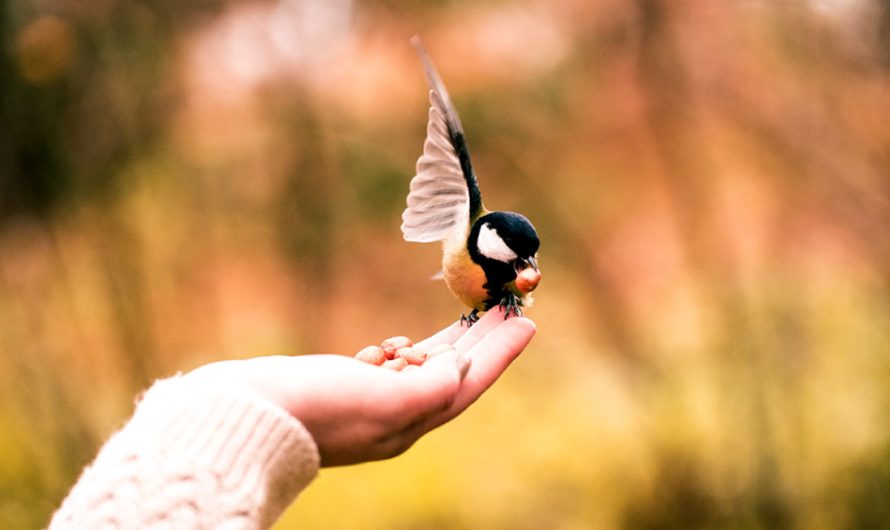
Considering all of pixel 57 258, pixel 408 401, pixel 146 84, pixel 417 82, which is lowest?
pixel 408 401

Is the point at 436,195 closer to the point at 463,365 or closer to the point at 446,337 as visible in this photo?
the point at 446,337

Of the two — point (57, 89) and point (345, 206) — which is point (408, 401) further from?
point (57, 89)

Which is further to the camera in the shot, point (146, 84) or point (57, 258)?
point (57, 258)

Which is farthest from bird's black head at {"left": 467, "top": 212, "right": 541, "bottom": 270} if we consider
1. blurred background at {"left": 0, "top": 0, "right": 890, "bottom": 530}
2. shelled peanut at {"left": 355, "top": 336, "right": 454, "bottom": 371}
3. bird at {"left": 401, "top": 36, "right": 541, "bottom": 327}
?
blurred background at {"left": 0, "top": 0, "right": 890, "bottom": 530}

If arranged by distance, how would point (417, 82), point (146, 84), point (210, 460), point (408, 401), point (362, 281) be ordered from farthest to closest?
point (362, 281)
point (417, 82)
point (146, 84)
point (408, 401)
point (210, 460)

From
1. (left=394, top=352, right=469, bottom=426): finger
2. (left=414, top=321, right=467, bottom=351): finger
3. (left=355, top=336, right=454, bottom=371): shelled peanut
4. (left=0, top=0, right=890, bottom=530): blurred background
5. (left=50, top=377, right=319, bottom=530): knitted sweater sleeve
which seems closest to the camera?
(left=50, top=377, right=319, bottom=530): knitted sweater sleeve

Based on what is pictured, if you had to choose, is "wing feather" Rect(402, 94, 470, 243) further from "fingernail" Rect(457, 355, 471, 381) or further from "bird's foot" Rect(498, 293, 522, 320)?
"fingernail" Rect(457, 355, 471, 381)

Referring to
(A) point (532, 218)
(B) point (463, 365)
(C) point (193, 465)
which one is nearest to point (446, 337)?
(B) point (463, 365)

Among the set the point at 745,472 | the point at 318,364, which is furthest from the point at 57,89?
the point at 745,472

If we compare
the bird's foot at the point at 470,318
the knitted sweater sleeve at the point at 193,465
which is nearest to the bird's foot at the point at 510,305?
the bird's foot at the point at 470,318

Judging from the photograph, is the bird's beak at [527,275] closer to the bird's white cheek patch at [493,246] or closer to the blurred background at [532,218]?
the bird's white cheek patch at [493,246]
